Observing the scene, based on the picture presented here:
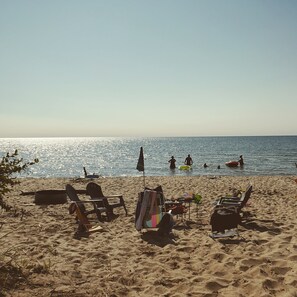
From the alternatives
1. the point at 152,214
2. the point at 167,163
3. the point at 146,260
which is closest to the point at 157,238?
the point at 152,214

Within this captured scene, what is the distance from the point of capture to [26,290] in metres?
4.25

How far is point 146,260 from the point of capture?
583 cm

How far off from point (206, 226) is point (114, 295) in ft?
15.5

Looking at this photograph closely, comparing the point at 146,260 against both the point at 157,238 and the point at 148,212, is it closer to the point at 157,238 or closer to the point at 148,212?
the point at 157,238

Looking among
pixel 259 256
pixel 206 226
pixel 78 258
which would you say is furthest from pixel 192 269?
pixel 206 226

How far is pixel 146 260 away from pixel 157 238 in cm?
155

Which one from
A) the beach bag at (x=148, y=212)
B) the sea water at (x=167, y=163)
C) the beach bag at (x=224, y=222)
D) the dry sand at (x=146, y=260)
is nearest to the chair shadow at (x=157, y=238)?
the dry sand at (x=146, y=260)

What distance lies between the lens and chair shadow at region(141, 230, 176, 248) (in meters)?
6.97

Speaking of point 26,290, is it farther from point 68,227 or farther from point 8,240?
point 68,227

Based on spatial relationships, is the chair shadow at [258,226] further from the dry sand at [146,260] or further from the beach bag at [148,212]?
the beach bag at [148,212]

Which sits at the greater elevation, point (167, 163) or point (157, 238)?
point (157, 238)

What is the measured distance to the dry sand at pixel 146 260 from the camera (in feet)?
14.6

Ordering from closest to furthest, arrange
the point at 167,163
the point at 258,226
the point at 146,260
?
1. the point at 146,260
2. the point at 258,226
3. the point at 167,163

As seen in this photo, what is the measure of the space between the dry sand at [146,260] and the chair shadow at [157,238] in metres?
0.02
